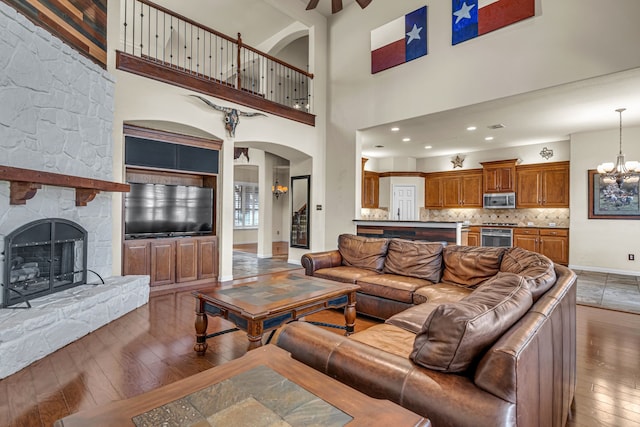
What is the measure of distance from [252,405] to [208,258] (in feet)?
15.9

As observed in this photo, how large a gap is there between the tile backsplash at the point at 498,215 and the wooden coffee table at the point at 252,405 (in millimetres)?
6797

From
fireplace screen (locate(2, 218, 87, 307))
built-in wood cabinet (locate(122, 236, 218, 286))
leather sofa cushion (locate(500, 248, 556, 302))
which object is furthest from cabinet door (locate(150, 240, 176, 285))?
leather sofa cushion (locate(500, 248, 556, 302))

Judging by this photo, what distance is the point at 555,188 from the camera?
300 inches

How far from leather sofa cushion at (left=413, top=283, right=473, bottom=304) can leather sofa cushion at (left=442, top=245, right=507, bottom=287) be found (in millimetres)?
111

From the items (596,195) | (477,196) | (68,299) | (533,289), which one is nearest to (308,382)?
(533,289)

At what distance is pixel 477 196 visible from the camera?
8.95 meters

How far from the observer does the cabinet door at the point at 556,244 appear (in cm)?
723

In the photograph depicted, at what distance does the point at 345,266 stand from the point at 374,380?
123 inches

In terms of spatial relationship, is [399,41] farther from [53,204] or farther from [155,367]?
[155,367]

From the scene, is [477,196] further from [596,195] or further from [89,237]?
[89,237]

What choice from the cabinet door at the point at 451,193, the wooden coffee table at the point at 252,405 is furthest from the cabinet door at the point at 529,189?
the wooden coffee table at the point at 252,405

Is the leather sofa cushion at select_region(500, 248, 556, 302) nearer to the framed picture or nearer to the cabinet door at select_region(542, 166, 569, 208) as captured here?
the framed picture

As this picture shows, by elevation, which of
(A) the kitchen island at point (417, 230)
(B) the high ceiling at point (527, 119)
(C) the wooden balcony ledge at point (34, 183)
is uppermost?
(B) the high ceiling at point (527, 119)

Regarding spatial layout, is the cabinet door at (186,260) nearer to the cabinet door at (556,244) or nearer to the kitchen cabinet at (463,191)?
the kitchen cabinet at (463,191)
